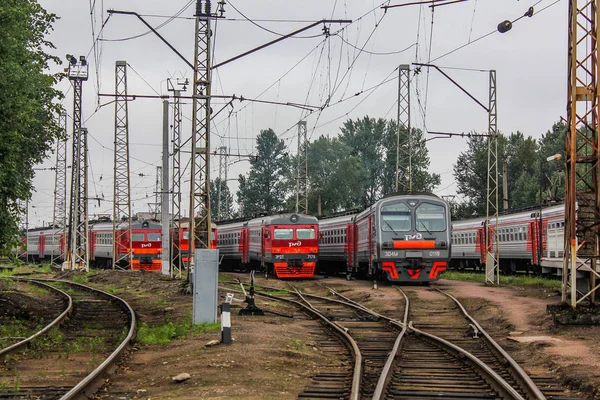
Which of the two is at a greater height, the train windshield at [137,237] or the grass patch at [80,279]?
the train windshield at [137,237]

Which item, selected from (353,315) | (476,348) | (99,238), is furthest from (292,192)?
(476,348)

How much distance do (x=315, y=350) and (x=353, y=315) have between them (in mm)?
6491

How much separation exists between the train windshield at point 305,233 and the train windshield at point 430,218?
31.4 feet

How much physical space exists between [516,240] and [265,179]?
213 feet

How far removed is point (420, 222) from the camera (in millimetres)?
29062

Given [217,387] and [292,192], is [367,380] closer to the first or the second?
[217,387]

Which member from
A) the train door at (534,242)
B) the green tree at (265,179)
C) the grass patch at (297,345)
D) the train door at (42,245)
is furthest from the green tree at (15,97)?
the green tree at (265,179)

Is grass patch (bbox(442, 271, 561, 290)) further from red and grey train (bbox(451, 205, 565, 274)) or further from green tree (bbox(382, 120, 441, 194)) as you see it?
green tree (bbox(382, 120, 441, 194))

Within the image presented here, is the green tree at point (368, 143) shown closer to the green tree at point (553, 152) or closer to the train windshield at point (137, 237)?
the green tree at point (553, 152)

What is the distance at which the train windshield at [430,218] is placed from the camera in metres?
29.1

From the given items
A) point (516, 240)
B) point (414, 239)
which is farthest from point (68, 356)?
point (516, 240)

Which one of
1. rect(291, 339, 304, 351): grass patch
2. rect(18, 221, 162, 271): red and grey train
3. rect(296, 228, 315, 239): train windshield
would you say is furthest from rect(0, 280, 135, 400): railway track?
rect(18, 221, 162, 271): red and grey train

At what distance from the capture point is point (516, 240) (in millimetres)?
38781

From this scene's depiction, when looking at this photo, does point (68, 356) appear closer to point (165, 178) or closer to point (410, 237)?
point (410, 237)
